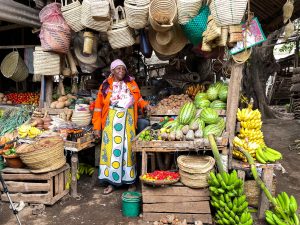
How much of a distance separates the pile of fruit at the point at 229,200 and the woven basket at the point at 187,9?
7.66 ft

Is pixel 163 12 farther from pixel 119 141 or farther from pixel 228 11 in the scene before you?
pixel 119 141

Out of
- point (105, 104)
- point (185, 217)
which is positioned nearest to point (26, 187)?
point (105, 104)

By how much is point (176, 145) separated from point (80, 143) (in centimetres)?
169

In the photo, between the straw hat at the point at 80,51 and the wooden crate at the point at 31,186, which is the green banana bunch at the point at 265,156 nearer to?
the wooden crate at the point at 31,186

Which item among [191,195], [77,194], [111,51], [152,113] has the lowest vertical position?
[77,194]

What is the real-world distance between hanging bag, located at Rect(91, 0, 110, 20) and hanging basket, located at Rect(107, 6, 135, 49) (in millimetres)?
372

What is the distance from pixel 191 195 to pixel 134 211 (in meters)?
0.88

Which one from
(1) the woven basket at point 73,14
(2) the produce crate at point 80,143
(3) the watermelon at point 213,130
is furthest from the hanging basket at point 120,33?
(3) the watermelon at point 213,130

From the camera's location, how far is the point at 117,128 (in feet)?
16.3

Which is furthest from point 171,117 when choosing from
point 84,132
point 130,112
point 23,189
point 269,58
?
point 269,58

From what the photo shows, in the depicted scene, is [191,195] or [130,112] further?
[130,112]

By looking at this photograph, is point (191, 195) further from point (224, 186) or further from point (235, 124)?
point (235, 124)

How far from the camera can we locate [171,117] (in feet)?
17.9

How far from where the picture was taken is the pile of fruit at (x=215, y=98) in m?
4.89
